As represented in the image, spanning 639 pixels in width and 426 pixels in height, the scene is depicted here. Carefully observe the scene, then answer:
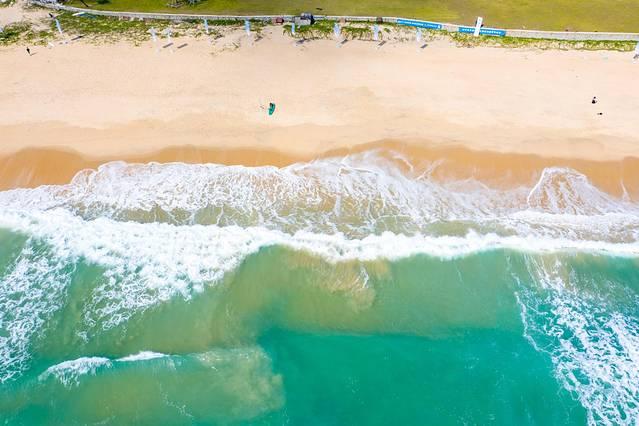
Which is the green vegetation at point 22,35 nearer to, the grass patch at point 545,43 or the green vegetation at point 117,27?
the green vegetation at point 117,27

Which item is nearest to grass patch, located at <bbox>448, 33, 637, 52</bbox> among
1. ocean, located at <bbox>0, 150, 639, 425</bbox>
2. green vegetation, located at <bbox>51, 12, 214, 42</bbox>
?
ocean, located at <bbox>0, 150, 639, 425</bbox>

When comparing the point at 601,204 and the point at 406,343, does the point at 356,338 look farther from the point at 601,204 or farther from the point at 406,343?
the point at 601,204

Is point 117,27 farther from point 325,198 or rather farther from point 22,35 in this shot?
point 325,198

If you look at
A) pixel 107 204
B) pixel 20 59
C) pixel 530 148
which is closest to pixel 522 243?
pixel 530 148

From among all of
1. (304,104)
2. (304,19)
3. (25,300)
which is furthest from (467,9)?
(25,300)

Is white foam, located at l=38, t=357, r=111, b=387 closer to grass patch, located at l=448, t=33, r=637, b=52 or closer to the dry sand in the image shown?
the dry sand

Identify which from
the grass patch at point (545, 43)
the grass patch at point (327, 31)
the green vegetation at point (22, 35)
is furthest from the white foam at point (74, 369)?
the grass patch at point (545, 43)
